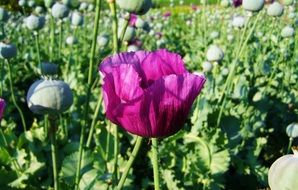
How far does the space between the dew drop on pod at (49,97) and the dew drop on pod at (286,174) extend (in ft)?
1.90

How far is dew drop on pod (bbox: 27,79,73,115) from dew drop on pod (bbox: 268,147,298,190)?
22.8 inches

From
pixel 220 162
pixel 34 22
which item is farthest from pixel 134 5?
pixel 34 22

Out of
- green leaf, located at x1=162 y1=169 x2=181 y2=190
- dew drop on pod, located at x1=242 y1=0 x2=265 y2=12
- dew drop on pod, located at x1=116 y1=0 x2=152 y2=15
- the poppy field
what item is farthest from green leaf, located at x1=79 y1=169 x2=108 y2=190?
dew drop on pod, located at x1=242 y1=0 x2=265 y2=12

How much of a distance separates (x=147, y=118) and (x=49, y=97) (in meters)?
0.35

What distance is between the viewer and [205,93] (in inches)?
104

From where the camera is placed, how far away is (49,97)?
1100mm

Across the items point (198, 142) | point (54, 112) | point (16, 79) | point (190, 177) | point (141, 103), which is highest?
point (141, 103)

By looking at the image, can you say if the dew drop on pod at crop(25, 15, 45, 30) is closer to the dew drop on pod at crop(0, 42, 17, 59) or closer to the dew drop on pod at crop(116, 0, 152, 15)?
the dew drop on pod at crop(0, 42, 17, 59)

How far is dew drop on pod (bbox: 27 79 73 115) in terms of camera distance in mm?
1101

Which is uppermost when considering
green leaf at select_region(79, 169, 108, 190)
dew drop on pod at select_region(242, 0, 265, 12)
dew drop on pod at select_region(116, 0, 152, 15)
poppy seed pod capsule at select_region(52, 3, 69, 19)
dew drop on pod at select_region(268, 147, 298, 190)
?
dew drop on pod at select_region(116, 0, 152, 15)

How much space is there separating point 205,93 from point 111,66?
71.5 inches

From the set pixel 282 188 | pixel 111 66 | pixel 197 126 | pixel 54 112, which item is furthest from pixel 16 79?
pixel 282 188

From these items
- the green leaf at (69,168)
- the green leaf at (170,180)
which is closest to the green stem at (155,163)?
the green leaf at (69,168)

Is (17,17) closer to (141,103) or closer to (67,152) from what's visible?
(67,152)
